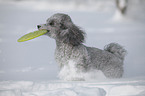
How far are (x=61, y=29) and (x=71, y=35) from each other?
0.45 ft

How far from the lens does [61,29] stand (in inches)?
106

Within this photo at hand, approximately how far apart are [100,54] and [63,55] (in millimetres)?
524

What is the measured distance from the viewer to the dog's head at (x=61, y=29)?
2686 mm

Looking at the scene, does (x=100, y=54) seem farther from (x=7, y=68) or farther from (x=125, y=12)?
(x=125, y=12)

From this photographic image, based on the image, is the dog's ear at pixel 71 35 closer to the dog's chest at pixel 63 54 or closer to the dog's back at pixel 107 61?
the dog's chest at pixel 63 54

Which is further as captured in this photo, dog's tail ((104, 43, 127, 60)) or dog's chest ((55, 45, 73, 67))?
dog's tail ((104, 43, 127, 60))

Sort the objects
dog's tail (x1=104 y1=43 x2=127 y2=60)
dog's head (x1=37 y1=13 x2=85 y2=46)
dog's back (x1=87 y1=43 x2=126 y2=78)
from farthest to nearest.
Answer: dog's tail (x1=104 y1=43 x2=127 y2=60)
dog's back (x1=87 y1=43 x2=126 y2=78)
dog's head (x1=37 y1=13 x2=85 y2=46)

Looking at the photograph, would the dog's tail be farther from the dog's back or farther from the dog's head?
the dog's head

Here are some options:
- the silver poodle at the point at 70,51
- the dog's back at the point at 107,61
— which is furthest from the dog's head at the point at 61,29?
the dog's back at the point at 107,61

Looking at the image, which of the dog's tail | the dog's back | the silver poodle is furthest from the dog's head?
the dog's tail

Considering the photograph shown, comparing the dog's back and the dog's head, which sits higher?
the dog's head

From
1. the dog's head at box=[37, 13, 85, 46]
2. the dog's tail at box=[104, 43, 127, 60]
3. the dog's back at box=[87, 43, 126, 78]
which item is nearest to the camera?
the dog's head at box=[37, 13, 85, 46]

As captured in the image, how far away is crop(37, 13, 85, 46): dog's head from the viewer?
106 inches

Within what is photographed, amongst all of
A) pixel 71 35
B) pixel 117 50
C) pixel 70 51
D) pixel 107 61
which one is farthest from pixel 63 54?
pixel 117 50
